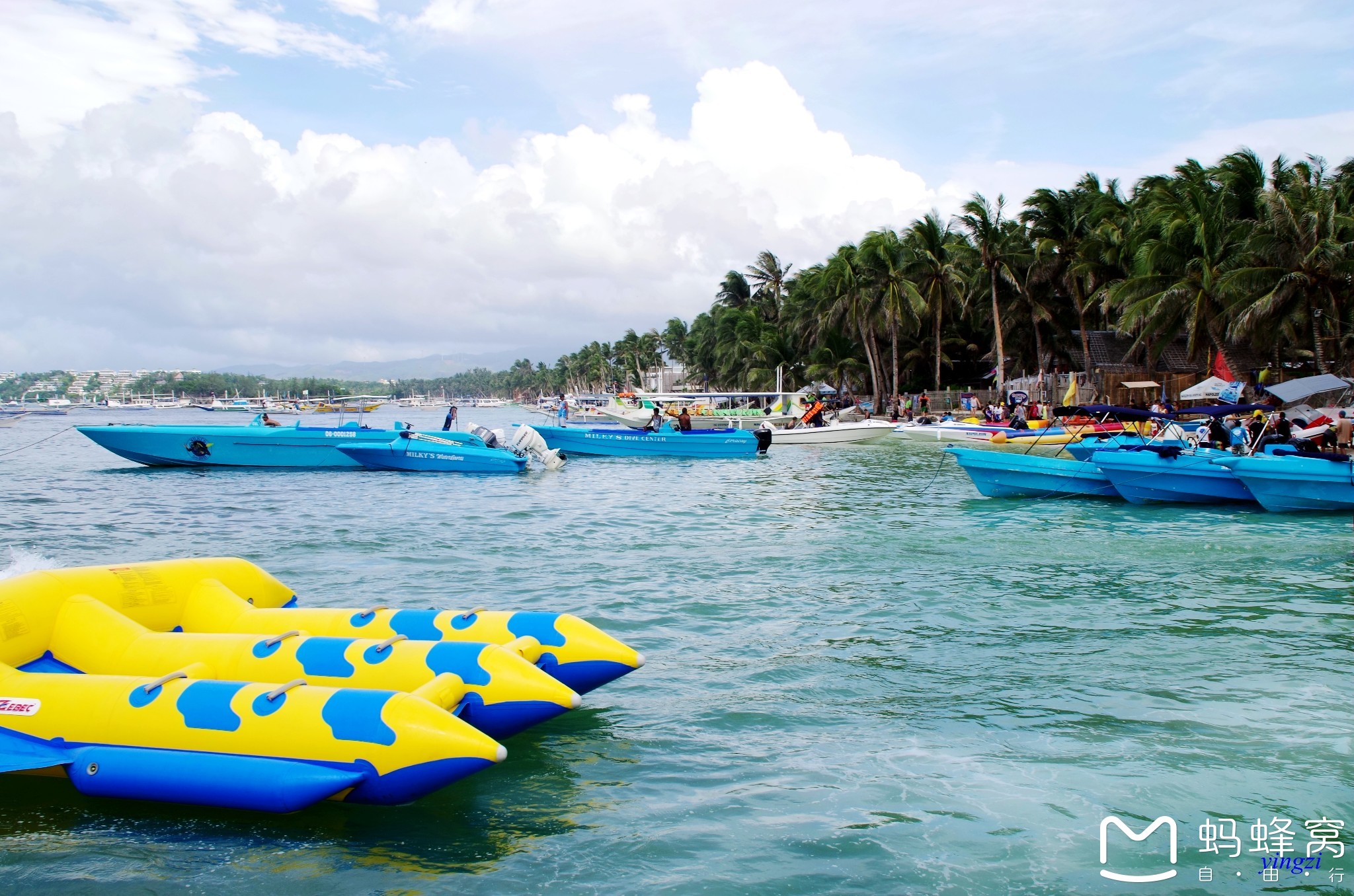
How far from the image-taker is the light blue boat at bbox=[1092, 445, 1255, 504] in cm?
1788

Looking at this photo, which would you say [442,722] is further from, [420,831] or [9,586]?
[9,586]

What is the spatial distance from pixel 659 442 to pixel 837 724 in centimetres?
2655

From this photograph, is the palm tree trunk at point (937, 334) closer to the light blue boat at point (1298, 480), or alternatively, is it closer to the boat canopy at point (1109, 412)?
the boat canopy at point (1109, 412)

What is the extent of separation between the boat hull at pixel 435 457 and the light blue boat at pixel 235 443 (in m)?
0.53

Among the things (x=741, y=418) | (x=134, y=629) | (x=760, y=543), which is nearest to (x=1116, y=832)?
(x=134, y=629)

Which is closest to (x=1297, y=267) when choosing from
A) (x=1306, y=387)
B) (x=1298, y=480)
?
(x=1306, y=387)

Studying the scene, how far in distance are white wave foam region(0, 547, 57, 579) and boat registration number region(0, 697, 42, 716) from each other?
24.9ft

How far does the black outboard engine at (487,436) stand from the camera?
94.6ft

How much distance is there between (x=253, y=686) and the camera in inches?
217

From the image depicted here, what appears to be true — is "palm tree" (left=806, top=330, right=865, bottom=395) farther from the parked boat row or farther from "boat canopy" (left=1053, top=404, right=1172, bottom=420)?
"boat canopy" (left=1053, top=404, right=1172, bottom=420)

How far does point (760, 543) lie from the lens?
15133 millimetres

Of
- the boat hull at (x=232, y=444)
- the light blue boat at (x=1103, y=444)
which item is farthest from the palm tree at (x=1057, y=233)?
the boat hull at (x=232, y=444)

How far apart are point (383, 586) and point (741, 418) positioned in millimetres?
34463

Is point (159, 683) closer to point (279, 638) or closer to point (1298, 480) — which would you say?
point (279, 638)
